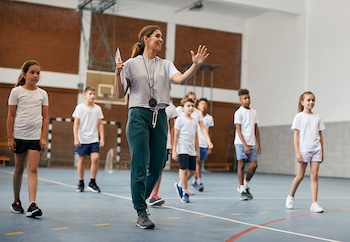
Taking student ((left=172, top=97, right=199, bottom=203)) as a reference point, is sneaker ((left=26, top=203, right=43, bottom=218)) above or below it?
below

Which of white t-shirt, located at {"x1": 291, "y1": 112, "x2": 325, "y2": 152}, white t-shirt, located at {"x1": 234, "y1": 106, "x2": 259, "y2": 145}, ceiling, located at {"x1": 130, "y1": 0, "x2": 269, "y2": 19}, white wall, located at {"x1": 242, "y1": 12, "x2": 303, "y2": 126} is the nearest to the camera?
white t-shirt, located at {"x1": 291, "y1": 112, "x2": 325, "y2": 152}

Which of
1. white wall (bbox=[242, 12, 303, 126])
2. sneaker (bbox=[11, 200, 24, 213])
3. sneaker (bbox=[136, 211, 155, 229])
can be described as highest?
white wall (bbox=[242, 12, 303, 126])

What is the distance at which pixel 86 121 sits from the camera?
8250mm

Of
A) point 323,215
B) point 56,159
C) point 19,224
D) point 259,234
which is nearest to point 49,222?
point 19,224

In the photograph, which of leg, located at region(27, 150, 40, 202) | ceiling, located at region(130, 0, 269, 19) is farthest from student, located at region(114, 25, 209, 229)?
ceiling, located at region(130, 0, 269, 19)

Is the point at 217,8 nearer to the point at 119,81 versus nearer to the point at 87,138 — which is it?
the point at 87,138

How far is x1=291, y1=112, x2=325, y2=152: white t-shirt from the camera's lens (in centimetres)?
643

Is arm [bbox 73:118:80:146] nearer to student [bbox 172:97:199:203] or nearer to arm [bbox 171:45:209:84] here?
student [bbox 172:97:199:203]

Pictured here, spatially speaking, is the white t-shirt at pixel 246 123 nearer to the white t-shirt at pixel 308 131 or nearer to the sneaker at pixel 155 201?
the white t-shirt at pixel 308 131

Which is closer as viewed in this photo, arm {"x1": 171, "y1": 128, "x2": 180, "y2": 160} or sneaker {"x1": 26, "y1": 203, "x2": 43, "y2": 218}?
sneaker {"x1": 26, "y1": 203, "x2": 43, "y2": 218}

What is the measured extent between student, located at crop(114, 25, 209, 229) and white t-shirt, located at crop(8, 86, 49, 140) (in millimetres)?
1227

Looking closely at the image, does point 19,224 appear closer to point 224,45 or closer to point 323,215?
point 323,215

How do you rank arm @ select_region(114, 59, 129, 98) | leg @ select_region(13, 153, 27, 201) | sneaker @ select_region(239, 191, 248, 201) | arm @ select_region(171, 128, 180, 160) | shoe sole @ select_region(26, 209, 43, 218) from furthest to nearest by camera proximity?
sneaker @ select_region(239, 191, 248, 201) < arm @ select_region(171, 128, 180, 160) < leg @ select_region(13, 153, 27, 201) < shoe sole @ select_region(26, 209, 43, 218) < arm @ select_region(114, 59, 129, 98)

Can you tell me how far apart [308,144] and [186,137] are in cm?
190
